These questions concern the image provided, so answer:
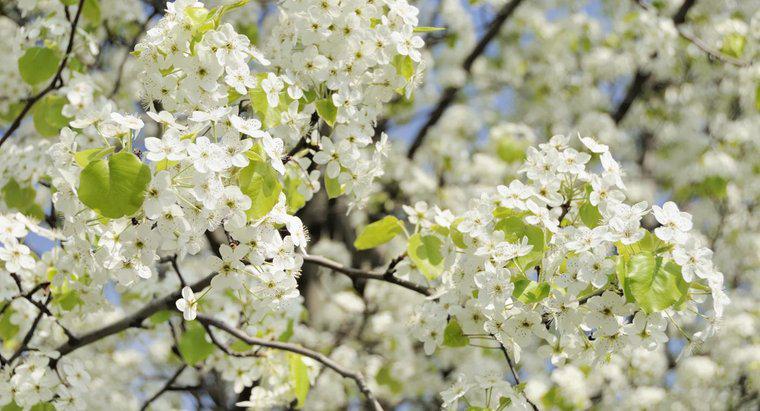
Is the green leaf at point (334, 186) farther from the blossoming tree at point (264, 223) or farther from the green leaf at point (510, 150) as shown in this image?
the green leaf at point (510, 150)

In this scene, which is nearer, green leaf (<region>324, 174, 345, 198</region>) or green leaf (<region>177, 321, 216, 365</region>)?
green leaf (<region>324, 174, 345, 198</region>)

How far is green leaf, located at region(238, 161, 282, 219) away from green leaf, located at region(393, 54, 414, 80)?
880 mm

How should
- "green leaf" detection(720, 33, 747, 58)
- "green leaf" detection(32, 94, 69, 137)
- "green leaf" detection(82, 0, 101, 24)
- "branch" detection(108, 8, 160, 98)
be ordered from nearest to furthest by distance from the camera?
"green leaf" detection(32, 94, 69, 137) < "green leaf" detection(82, 0, 101, 24) < "branch" detection(108, 8, 160, 98) < "green leaf" detection(720, 33, 747, 58)

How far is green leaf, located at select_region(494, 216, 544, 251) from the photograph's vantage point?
8.98ft

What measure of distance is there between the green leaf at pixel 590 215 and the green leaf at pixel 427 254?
55 cm

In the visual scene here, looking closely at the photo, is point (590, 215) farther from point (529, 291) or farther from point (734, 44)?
point (734, 44)

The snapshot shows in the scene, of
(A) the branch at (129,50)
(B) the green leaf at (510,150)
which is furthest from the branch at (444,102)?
(A) the branch at (129,50)

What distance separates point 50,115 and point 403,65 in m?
1.90

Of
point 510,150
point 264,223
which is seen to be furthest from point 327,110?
point 510,150

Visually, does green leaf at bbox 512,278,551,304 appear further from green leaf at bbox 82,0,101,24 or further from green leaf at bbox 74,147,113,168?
green leaf at bbox 82,0,101,24

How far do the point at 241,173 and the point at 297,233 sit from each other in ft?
0.92

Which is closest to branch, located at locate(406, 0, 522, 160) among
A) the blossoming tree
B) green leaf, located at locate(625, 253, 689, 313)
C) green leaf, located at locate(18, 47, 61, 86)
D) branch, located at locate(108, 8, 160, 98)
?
the blossoming tree

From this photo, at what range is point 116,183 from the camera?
2.27 m

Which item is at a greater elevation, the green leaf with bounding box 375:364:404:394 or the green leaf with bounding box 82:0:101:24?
the green leaf with bounding box 82:0:101:24
